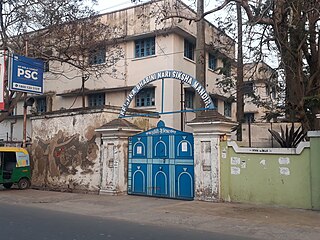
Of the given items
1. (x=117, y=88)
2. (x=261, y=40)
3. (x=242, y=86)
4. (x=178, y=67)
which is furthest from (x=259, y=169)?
(x=117, y=88)

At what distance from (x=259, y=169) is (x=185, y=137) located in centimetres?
267

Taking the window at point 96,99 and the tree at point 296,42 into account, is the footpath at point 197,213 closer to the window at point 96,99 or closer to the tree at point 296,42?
the tree at point 296,42

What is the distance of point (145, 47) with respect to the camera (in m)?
22.3

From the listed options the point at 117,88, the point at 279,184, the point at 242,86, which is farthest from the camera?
the point at 117,88

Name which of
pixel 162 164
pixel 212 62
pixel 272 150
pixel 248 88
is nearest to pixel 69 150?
pixel 162 164

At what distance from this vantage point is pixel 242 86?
58.5 ft

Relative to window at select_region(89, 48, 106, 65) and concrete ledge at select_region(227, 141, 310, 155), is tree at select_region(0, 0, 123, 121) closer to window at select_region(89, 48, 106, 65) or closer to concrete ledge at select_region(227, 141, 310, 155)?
window at select_region(89, 48, 106, 65)

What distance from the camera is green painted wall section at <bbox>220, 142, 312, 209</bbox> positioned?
10.6 metres

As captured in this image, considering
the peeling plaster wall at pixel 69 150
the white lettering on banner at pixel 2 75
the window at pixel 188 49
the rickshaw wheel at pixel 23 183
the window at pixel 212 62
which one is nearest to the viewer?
the peeling plaster wall at pixel 69 150

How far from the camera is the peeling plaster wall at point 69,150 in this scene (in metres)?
14.8

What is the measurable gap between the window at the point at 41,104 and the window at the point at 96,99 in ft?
14.0

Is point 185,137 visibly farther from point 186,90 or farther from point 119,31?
point 119,31

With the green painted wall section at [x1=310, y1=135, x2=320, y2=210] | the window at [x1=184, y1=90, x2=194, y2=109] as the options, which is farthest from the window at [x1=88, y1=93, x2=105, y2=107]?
the green painted wall section at [x1=310, y1=135, x2=320, y2=210]

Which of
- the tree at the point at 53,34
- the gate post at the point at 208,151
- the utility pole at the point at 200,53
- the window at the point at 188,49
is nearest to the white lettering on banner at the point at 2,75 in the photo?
the tree at the point at 53,34
